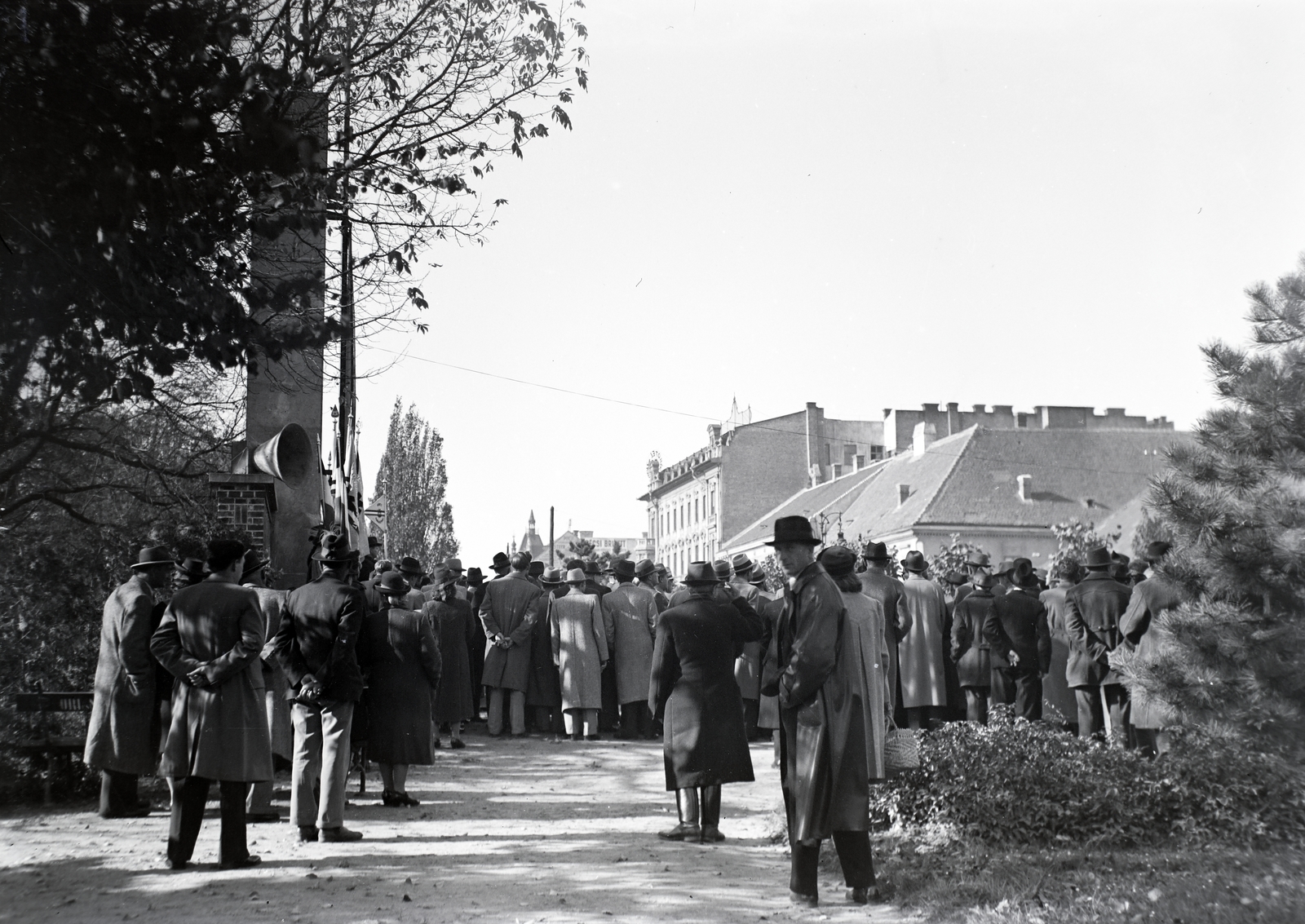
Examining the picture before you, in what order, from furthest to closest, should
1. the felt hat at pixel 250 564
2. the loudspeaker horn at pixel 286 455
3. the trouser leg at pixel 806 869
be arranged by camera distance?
the loudspeaker horn at pixel 286 455
the felt hat at pixel 250 564
the trouser leg at pixel 806 869

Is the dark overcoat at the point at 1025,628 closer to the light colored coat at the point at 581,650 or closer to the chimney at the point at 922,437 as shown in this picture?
the light colored coat at the point at 581,650

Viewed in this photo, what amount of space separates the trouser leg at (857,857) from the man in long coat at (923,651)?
709 cm

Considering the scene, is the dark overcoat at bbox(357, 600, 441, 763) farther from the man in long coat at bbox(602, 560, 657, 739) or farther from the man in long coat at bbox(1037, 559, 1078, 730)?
the man in long coat at bbox(1037, 559, 1078, 730)

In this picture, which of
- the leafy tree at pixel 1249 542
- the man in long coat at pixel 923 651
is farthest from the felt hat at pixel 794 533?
the man in long coat at pixel 923 651

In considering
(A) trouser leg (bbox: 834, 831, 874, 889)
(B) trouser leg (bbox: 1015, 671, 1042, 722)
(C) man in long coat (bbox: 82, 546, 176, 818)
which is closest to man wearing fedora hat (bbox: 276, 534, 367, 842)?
(C) man in long coat (bbox: 82, 546, 176, 818)

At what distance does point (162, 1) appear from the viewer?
7.04 meters

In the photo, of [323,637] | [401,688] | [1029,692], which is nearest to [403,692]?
[401,688]

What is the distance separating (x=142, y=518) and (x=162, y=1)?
703 cm

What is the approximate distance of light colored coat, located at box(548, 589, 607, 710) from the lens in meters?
14.3

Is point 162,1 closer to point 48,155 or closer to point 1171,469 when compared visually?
point 48,155

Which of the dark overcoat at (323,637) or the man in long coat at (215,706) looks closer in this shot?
the man in long coat at (215,706)

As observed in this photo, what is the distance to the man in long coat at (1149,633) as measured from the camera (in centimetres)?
834

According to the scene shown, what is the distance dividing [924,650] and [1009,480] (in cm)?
4208

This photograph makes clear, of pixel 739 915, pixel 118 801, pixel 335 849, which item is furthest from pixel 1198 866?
pixel 118 801
